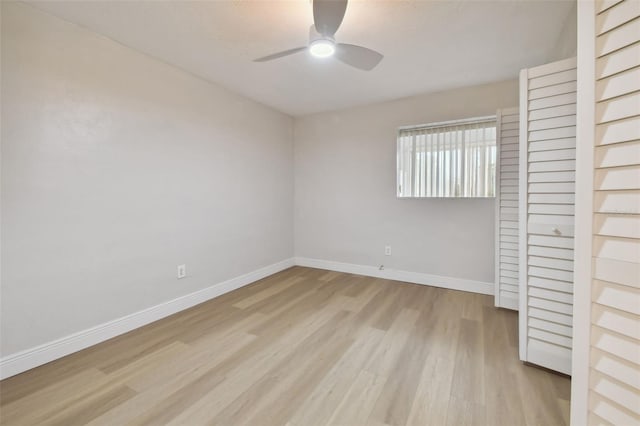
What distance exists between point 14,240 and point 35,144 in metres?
0.66

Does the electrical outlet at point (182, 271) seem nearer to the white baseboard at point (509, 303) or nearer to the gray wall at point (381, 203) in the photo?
the gray wall at point (381, 203)

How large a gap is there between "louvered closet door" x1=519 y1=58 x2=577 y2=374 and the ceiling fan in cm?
105

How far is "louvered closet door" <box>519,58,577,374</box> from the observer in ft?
5.26

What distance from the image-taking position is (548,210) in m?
1.68

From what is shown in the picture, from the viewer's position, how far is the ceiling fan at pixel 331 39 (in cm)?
144

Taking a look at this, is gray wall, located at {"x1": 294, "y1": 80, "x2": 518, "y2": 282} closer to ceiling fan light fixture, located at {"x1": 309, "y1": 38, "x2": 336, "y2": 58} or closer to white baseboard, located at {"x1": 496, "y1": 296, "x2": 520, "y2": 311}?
white baseboard, located at {"x1": 496, "y1": 296, "x2": 520, "y2": 311}

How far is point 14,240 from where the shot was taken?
176 centimetres

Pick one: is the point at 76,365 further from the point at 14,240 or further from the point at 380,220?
the point at 380,220

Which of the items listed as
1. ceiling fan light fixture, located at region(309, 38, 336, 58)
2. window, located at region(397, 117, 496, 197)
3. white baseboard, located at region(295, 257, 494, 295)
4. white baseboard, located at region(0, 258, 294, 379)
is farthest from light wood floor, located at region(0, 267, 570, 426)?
ceiling fan light fixture, located at region(309, 38, 336, 58)

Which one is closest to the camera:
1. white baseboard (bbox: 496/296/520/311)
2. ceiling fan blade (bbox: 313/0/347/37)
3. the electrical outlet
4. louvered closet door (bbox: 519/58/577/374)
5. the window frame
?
ceiling fan blade (bbox: 313/0/347/37)

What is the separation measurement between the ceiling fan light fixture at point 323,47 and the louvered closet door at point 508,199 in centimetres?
181

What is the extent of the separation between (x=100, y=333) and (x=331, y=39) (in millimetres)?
2812

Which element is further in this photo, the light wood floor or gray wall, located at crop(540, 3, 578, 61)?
gray wall, located at crop(540, 3, 578, 61)

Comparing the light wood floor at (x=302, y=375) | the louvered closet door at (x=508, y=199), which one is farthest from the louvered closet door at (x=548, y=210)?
the louvered closet door at (x=508, y=199)
